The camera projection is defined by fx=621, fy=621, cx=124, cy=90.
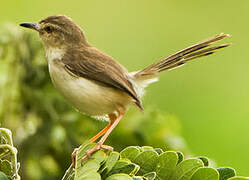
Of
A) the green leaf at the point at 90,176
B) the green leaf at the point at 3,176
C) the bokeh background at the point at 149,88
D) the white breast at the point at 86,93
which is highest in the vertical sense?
the green leaf at the point at 3,176

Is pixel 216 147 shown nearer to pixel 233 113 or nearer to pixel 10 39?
pixel 233 113

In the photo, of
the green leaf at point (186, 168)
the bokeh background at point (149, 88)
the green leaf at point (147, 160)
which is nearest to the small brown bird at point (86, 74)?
the bokeh background at point (149, 88)

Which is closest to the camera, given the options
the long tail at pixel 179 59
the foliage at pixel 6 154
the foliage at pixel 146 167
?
the foliage at pixel 6 154

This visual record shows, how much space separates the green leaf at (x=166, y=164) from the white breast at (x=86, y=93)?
1.31 metres

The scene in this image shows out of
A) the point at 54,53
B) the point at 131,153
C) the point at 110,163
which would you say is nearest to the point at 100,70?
the point at 54,53

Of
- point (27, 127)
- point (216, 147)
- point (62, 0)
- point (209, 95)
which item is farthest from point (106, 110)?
point (62, 0)

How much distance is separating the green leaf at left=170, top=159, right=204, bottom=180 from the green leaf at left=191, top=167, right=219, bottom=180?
0.03 metres

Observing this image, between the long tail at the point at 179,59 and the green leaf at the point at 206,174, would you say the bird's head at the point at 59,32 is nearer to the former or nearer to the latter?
the long tail at the point at 179,59

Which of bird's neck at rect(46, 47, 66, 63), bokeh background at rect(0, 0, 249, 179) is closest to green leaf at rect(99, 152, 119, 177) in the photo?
bird's neck at rect(46, 47, 66, 63)

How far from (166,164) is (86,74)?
1.52 m

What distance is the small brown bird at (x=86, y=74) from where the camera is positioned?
381 centimetres

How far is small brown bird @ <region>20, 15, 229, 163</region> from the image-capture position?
12.5 ft

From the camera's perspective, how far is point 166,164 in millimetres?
2514

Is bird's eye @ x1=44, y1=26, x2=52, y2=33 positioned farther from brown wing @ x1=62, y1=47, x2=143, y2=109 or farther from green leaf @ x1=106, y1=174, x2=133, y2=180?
green leaf @ x1=106, y1=174, x2=133, y2=180
